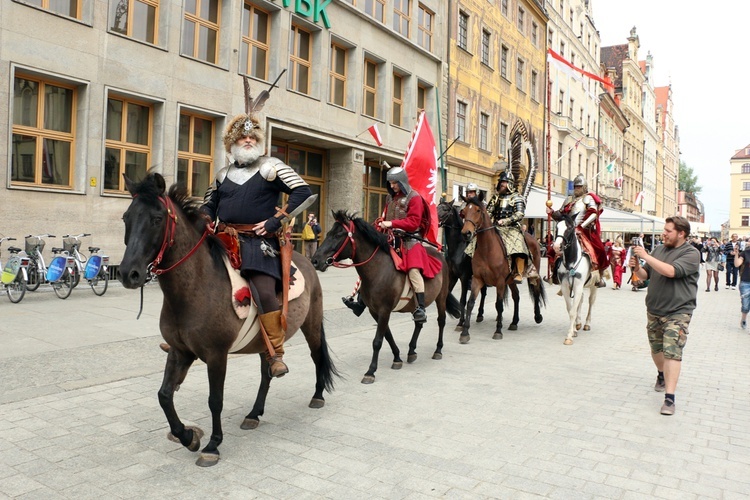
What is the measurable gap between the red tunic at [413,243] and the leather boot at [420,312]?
11.3 inches

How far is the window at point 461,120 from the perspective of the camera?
2836 centimetres

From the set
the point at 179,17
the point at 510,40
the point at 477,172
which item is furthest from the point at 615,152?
the point at 179,17

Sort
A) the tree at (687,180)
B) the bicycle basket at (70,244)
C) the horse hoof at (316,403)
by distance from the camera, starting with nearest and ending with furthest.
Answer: the horse hoof at (316,403) < the bicycle basket at (70,244) < the tree at (687,180)

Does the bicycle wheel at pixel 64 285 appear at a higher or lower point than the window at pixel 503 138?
lower

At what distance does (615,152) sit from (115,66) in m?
55.5

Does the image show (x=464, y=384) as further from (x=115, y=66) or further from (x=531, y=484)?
(x=115, y=66)

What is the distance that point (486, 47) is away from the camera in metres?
31.2

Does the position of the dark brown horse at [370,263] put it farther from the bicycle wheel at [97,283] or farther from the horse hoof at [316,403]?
the bicycle wheel at [97,283]

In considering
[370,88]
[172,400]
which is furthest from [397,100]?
[172,400]

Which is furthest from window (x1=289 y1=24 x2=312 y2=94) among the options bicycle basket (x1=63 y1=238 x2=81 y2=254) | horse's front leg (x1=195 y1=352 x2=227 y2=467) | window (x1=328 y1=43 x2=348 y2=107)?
A: horse's front leg (x1=195 y1=352 x2=227 y2=467)

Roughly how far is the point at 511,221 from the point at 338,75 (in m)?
12.7

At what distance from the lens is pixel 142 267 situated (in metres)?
3.54

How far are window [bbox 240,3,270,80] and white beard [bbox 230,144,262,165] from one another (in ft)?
44.4

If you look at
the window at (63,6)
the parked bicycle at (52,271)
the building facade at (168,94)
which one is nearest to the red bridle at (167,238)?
the building facade at (168,94)
